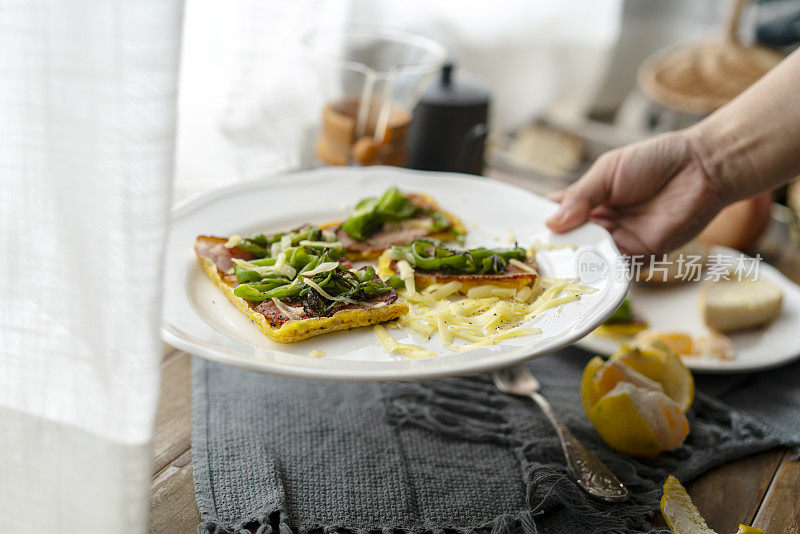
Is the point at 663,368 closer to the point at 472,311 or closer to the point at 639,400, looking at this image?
the point at 639,400

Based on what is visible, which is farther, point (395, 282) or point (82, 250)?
point (395, 282)

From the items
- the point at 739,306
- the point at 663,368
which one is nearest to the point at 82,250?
the point at 663,368

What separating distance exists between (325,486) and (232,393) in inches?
10.8

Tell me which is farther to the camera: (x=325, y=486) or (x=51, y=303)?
(x=325, y=486)

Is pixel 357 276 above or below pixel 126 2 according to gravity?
below

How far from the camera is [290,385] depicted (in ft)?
4.21

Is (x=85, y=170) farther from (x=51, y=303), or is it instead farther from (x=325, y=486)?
(x=325, y=486)

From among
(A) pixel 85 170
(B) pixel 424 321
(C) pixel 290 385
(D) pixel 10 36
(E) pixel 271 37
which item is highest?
(D) pixel 10 36

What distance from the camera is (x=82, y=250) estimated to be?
2.29ft

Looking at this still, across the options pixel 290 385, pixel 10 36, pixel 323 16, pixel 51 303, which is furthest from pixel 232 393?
pixel 323 16

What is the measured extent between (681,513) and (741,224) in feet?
3.31

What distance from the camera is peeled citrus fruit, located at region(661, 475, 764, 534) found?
1.01 meters

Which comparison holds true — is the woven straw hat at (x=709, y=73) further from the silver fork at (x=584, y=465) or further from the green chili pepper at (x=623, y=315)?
the silver fork at (x=584, y=465)

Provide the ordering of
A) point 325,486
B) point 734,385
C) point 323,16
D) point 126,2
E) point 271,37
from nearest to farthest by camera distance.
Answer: point 126,2 → point 325,486 → point 734,385 → point 271,37 → point 323,16
